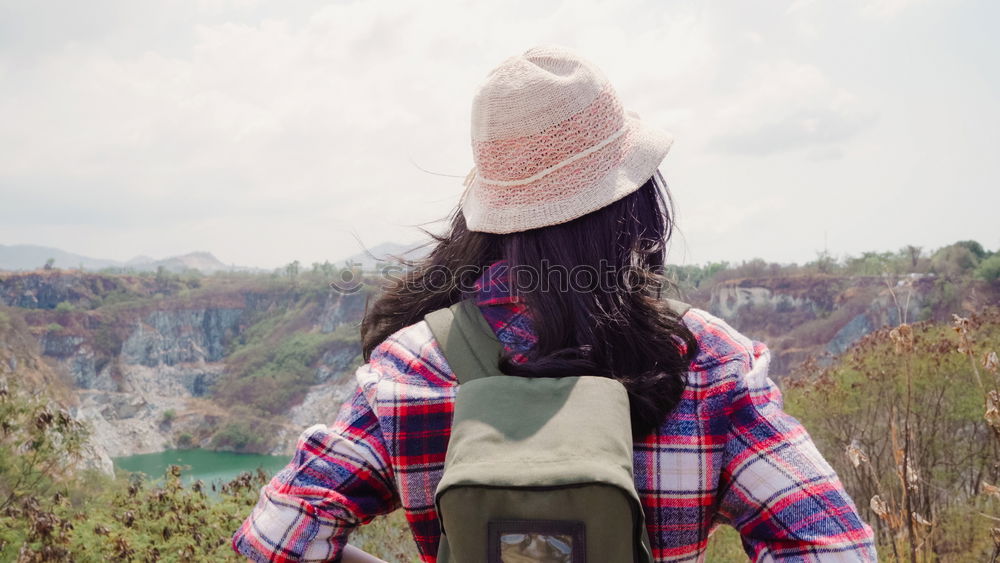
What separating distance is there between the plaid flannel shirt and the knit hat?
0.10 meters

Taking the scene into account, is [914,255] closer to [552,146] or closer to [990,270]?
[990,270]

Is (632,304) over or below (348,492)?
over

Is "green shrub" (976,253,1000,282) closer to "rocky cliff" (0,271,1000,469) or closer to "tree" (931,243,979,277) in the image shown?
"tree" (931,243,979,277)

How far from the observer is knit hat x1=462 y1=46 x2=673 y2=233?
0.84 metres

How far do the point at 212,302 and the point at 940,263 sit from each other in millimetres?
53615

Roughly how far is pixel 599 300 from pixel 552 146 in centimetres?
20

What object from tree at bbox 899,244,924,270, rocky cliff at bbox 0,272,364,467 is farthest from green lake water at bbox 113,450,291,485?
tree at bbox 899,244,924,270

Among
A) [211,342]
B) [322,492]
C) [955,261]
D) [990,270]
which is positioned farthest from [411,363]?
[211,342]

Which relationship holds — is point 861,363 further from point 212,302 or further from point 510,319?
point 212,302

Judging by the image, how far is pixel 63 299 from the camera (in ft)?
182

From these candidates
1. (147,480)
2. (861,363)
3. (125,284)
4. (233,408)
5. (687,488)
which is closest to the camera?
(687,488)

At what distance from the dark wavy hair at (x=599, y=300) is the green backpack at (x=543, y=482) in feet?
0.22

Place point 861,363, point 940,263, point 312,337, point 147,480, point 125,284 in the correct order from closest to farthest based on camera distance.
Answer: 1. point 147,480
2. point 861,363
3. point 940,263
4. point 312,337
5. point 125,284

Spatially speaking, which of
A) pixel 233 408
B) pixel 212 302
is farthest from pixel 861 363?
pixel 212 302
